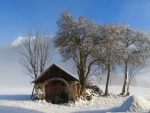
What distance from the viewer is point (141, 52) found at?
55188 millimetres

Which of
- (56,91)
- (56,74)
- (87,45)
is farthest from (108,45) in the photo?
(56,91)

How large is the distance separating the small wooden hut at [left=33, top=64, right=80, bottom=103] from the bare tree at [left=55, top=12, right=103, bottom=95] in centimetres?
281

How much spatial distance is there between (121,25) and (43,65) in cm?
1401

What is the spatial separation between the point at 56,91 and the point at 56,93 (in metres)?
0.29

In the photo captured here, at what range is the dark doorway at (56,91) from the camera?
44219 millimetres

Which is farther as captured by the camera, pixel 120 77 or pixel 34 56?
pixel 120 77

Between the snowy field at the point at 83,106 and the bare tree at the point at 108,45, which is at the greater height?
the bare tree at the point at 108,45

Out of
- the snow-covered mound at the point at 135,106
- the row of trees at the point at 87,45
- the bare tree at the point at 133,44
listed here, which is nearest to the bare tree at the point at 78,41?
the row of trees at the point at 87,45

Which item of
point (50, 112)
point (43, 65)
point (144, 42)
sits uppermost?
point (144, 42)

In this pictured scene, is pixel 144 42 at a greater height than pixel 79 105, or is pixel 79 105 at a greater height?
pixel 144 42

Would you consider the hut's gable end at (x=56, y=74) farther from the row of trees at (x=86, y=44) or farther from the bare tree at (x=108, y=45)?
the bare tree at (x=108, y=45)

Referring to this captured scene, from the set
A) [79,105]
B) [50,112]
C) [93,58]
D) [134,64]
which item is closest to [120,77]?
[134,64]

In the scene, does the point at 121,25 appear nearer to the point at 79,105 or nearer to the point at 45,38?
the point at 45,38

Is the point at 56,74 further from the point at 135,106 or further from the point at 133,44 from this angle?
the point at 133,44
